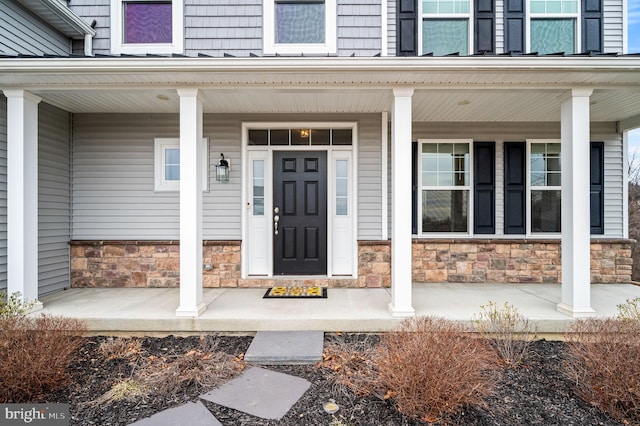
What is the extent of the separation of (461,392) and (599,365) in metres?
1.11

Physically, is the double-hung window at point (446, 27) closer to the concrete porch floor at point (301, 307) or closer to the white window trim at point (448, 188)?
the white window trim at point (448, 188)

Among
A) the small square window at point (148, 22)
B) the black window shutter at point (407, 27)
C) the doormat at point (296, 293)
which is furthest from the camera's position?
the small square window at point (148, 22)

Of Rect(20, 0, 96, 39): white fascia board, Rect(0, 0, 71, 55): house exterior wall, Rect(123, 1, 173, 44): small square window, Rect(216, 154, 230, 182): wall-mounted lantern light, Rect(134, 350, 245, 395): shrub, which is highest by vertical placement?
Rect(123, 1, 173, 44): small square window

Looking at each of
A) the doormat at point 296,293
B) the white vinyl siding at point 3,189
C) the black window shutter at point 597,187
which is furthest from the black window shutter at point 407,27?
the white vinyl siding at point 3,189

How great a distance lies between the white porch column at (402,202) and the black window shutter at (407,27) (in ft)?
5.73

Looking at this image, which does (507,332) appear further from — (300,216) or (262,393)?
(300,216)

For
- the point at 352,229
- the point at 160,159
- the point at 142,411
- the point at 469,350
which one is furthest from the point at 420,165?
the point at 142,411

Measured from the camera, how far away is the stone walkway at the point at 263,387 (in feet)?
7.30

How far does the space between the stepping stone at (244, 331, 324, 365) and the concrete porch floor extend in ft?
0.43

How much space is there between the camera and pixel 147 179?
4.94m

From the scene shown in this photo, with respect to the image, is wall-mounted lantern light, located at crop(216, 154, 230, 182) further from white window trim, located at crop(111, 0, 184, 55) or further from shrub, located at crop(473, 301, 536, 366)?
shrub, located at crop(473, 301, 536, 366)

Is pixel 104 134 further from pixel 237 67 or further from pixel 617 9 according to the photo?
pixel 617 9

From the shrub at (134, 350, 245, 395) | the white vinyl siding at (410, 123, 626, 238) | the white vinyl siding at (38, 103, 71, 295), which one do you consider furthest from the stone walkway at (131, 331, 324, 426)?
the white vinyl siding at (410, 123, 626, 238)

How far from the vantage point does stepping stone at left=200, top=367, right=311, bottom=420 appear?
2311 millimetres
